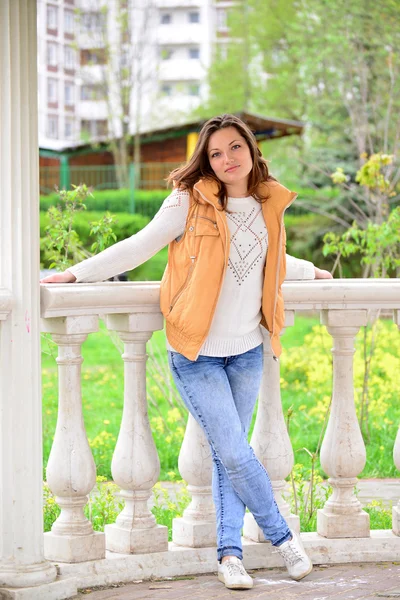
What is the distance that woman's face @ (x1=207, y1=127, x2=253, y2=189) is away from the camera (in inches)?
140

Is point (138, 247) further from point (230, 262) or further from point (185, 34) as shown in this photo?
point (185, 34)

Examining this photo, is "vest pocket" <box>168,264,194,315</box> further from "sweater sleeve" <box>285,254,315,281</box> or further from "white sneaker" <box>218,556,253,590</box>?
"white sneaker" <box>218,556,253,590</box>

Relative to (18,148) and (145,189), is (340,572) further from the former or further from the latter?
(145,189)

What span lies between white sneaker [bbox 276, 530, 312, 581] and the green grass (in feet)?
4.38

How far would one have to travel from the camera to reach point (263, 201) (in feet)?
11.9

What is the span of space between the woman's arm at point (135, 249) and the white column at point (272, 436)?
0.64 metres

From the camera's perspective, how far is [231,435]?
350 cm

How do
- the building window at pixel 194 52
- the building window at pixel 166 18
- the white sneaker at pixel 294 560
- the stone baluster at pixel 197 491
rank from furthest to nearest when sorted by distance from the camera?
the building window at pixel 194 52, the building window at pixel 166 18, the stone baluster at pixel 197 491, the white sneaker at pixel 294 560

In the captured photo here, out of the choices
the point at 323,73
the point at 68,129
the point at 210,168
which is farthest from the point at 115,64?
the point at 68,129

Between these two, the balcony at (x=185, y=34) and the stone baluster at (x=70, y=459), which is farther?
the balcony at (x=185, y=34)

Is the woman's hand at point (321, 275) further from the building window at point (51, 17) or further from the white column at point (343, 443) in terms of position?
the building window at point (51, 17)

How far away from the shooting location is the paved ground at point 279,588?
3.49 meters

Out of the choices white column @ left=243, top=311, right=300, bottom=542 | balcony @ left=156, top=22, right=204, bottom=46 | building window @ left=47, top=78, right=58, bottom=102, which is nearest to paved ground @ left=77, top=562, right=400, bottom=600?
white column @ left=243, top=311, right=300, bottom=542

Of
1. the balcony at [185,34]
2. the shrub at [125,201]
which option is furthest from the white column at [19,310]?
the balcony at [185,34]
